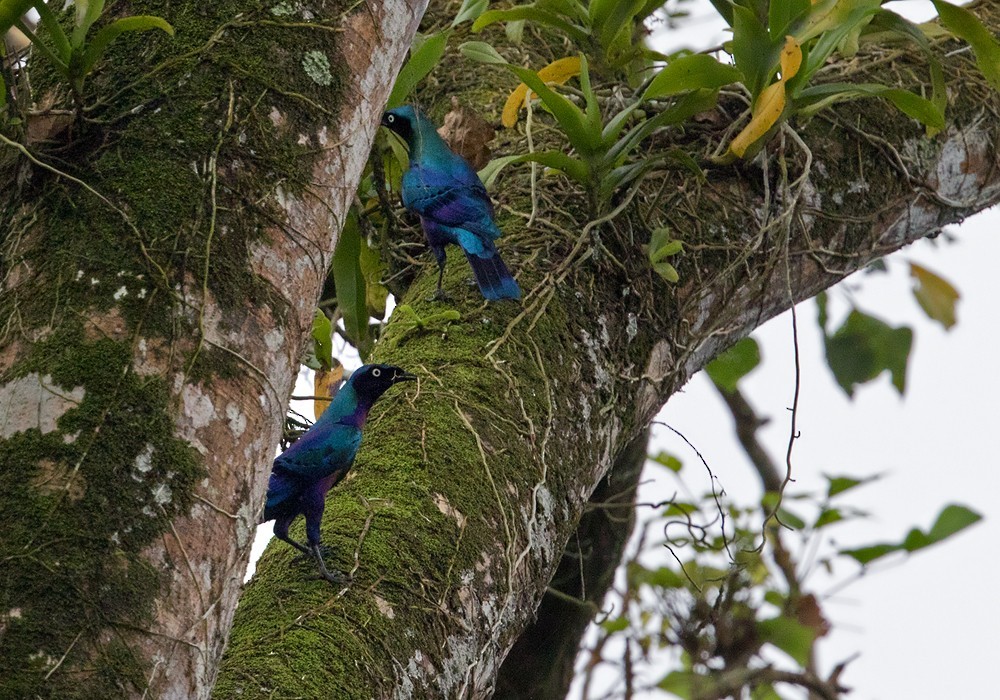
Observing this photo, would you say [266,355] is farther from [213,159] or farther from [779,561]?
[779,561]

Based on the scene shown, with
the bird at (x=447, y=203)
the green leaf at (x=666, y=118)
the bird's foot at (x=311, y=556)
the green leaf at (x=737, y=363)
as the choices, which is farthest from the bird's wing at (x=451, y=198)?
the green leaf at (x=737, y=363)

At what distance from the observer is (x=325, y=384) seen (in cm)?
315

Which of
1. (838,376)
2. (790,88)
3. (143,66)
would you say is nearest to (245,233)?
(143,66)

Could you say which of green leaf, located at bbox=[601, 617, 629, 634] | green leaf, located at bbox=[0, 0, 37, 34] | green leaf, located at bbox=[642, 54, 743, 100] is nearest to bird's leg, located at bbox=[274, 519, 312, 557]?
green leaf, located at bbox=[0, 0, 37, 34]

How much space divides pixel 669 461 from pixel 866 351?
93 centimetres

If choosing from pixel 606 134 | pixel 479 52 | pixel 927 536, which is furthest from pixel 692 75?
pixel 927 536

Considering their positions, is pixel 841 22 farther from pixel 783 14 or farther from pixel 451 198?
pixel 451 198

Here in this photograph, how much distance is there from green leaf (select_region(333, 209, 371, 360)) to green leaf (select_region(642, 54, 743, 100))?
0.80m

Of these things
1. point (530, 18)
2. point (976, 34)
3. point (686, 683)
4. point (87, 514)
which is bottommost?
point (87, 514)

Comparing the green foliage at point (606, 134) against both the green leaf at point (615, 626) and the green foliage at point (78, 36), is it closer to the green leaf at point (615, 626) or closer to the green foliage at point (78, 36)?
the green foliage at point (78, 36)

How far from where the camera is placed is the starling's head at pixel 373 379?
2.41 metres

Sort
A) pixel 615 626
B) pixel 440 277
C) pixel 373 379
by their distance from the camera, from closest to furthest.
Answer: pixel 373 379, pixel 440 277, pixel 615 626

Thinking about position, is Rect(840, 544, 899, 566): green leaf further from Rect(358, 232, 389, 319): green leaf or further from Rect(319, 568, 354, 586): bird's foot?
Rect(319, 568, 354, 586): bird's foot

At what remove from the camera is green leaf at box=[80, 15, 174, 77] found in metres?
1.77
